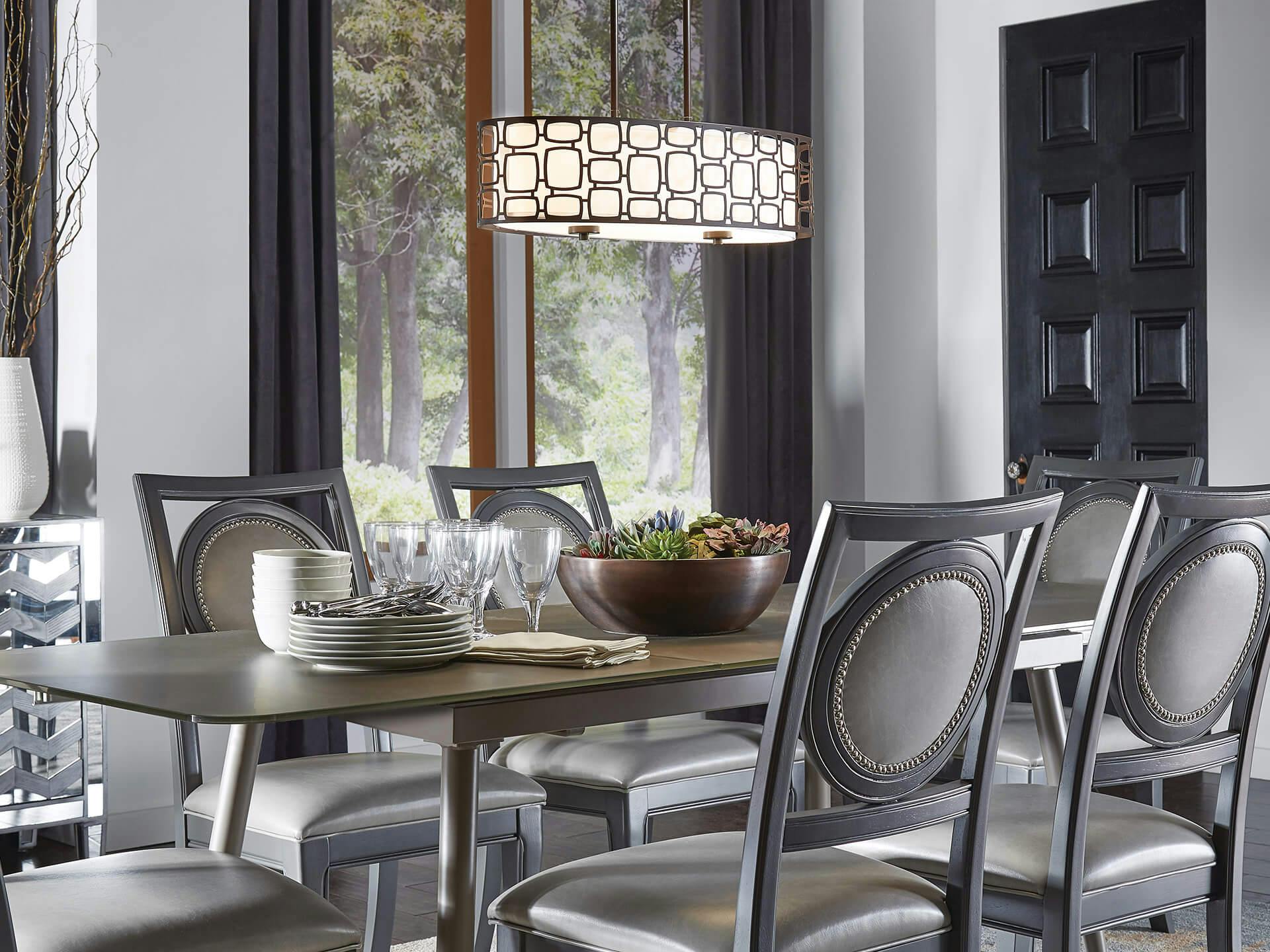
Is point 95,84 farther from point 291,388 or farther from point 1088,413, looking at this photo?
point 1088,413

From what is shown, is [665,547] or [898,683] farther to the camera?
[665,547]

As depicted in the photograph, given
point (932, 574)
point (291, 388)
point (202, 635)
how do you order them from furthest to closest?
point (291, 388) < point (202, 635) < point (932, 574)

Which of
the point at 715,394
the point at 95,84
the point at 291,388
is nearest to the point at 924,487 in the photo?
the point at 715,394

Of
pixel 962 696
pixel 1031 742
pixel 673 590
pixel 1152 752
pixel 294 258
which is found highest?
pixel 294 258

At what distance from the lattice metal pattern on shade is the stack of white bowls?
0.74 m

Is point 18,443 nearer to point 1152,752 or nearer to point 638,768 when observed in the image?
point 638,768

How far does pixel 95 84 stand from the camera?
377 cm

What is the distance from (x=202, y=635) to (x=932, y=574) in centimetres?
117

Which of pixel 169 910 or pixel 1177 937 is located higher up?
pixel 169 910

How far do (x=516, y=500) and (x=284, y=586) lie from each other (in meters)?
1.14

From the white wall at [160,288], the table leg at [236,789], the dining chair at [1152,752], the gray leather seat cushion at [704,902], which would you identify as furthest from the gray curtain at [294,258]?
the dining chair at [1152,752]

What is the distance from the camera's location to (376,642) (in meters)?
1.96

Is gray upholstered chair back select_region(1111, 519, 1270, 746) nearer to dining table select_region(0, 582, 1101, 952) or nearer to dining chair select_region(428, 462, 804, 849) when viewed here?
dining table select_region(0, 582, 1101, 952)

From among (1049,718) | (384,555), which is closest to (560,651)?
(384,555)
